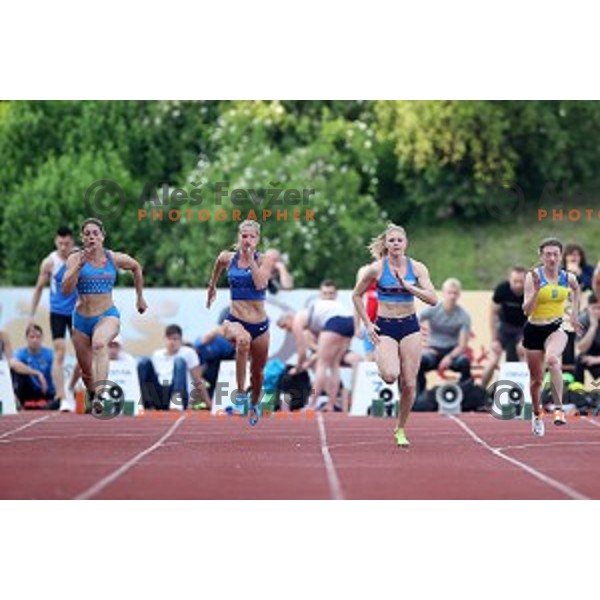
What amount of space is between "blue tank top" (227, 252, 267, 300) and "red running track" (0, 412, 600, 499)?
4.62 ft

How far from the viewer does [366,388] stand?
2112 centimetres

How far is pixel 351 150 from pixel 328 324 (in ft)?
11.5

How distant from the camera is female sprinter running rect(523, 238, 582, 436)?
16.5 metres

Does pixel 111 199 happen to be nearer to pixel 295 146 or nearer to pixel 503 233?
pixel 295 146

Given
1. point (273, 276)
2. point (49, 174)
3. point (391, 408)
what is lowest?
point (391, 408)

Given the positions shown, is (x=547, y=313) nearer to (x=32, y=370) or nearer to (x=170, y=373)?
(x=170, y=373)

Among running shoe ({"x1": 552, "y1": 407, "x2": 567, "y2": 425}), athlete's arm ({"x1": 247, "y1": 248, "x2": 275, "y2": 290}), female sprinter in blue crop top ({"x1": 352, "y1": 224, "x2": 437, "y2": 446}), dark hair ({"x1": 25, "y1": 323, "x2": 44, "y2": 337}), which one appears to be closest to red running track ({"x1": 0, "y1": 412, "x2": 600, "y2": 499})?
running shoe ({"x1": 552, "y1": 407, "x2": 567, "y2": 425})

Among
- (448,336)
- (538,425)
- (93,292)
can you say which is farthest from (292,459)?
(448,336)

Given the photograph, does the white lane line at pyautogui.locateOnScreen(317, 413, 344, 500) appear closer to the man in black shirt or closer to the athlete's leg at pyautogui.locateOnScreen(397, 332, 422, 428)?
the athlete's leg at pyautogui.locateOnScreen(397, 332, 422, 428)

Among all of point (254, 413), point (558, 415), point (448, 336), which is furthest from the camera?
point (448, 336)

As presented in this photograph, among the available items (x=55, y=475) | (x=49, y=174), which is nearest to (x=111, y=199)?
(x=49, y=174)

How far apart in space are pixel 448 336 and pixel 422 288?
6.42 meters

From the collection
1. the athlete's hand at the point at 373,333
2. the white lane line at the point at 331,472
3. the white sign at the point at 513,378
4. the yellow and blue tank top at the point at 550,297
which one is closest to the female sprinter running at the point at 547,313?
the yellow and blue tank top at the point at 550,297

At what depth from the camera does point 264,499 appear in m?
11.5
